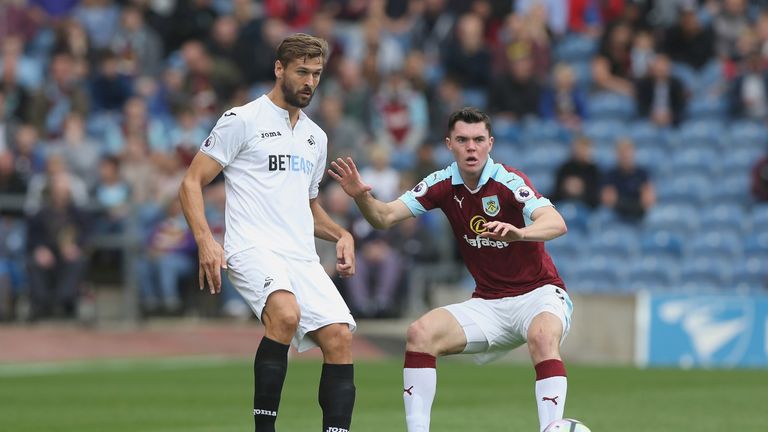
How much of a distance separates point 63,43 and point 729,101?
10.3m

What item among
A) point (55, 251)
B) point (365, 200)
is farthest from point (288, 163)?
point (55, 251)

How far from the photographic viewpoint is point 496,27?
24.6 meters

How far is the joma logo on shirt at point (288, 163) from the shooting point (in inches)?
361

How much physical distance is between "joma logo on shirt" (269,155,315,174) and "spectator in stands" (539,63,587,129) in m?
13.7

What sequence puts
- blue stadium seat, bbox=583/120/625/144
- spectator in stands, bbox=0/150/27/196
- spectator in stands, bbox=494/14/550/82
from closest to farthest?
spectator in stands, bbox=0/150/27/196
blue stadium seat, bbox=583/120/625/144
spectator in stands, bbox=494/14/550/82

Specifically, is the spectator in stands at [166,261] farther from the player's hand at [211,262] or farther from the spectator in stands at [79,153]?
the player's hand at [211,262]

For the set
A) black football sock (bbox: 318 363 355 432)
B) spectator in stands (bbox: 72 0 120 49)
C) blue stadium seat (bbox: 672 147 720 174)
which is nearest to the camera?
black football sock (bbox: 318 363 355 432)

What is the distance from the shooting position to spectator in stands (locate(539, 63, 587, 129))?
74.3 feet

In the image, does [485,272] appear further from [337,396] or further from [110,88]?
[110,88]

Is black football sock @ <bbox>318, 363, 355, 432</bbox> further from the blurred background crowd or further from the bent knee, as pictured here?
the blurred background crowd

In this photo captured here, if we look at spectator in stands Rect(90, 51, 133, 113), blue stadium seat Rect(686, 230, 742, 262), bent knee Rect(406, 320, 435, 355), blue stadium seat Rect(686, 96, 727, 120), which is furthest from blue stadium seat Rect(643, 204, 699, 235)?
bent knee Rect(406, 320, 435, 355)

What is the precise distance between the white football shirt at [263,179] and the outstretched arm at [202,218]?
0.09 metres

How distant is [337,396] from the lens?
901 cm

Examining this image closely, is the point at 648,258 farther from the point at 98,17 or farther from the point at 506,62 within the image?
the point at 98,17
